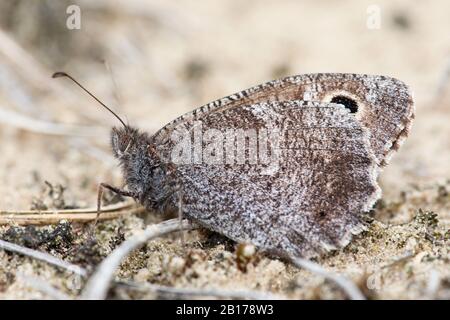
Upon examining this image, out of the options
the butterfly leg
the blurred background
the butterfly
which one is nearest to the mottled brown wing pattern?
the butterfly

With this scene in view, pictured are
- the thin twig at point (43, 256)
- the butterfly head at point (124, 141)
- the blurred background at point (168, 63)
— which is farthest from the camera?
the blurred background at point (168, 63)

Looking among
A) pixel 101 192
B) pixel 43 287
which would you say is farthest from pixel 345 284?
pixel 101 192

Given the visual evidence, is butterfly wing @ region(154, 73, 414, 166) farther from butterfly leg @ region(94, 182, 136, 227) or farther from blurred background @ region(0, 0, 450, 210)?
blurred background @ region(0, 0, 450, 210)

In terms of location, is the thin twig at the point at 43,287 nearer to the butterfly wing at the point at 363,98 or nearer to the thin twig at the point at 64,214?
the thin twig at the point at 64,214

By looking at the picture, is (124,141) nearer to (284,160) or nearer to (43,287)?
(284,160)

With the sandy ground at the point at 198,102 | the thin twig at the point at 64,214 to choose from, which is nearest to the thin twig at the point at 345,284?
the sandy ground at the point at 198,102
